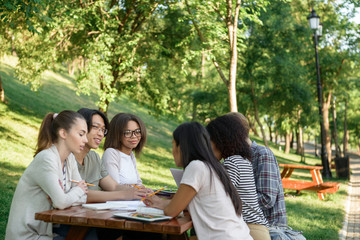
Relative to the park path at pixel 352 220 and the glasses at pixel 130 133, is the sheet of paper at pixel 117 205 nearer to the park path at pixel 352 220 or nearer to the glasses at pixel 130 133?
the glasses at pixel 130 133

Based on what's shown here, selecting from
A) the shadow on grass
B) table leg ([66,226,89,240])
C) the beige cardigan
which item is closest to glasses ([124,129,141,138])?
the beige cardigan

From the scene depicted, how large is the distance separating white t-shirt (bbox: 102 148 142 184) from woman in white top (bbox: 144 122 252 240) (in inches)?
73.6

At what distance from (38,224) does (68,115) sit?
95 cm

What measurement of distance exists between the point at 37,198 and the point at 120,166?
1835mm

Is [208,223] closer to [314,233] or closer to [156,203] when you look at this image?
[156,203]

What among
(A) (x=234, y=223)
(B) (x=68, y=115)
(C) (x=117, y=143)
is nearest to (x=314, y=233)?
(C) (x=117, y=143)

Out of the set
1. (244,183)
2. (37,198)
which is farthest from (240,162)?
(37,198)

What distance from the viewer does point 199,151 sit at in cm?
353

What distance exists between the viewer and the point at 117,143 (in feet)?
17.8

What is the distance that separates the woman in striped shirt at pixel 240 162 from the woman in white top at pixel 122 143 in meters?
1.39

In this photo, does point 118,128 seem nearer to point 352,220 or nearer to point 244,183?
point 244,183

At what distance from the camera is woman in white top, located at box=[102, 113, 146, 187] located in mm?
5316

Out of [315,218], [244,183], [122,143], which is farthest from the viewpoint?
[315,218]

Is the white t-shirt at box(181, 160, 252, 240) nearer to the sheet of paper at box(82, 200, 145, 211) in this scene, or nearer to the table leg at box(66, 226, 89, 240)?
the sheet of paper at box(82, 200, 145, 211)
